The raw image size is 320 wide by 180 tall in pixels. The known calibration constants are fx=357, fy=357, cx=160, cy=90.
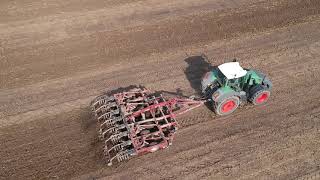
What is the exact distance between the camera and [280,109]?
496 inches

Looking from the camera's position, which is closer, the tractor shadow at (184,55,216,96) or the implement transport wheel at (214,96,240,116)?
the implement transport wheel at (214,96,240,116)

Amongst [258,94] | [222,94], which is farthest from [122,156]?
[258,94]

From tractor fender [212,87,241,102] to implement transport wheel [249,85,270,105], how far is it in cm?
71

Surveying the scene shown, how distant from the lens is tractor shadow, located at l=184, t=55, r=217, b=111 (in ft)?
45.6

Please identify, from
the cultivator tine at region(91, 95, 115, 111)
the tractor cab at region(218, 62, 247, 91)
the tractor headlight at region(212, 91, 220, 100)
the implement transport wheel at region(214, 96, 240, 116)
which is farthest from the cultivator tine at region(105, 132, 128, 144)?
the tractor cab at region(218, 62, 247, 91)

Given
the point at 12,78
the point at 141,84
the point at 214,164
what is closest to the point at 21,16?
the point at 12,78

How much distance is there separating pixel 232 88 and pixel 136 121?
3375mm

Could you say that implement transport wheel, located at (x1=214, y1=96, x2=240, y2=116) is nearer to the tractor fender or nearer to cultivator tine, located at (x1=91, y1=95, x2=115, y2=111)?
the tractor fender

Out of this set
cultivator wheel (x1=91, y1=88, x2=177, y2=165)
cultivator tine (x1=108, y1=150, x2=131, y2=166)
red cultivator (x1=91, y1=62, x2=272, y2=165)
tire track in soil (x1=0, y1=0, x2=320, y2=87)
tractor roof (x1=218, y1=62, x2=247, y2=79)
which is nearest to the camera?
cultivator tine (x1=108, y1=150, x2=131, y2=166)

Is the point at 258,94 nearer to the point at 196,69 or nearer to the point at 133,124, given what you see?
the point at 196,69

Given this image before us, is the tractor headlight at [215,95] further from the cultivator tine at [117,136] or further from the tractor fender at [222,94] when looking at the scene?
the cultivator tine at [117,136]

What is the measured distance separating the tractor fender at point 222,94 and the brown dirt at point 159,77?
94 cm

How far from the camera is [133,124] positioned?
35.8ft

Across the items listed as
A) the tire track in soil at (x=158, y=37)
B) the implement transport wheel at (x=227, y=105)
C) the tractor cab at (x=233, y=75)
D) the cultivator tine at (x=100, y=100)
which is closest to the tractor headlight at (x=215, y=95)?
the implement transport wheel at (x=227, y=105)
